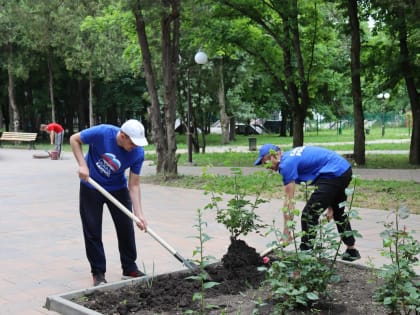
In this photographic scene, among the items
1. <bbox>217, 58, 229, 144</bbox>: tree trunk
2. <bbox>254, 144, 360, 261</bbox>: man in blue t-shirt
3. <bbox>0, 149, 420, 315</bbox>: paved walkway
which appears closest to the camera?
<bbox>254, 144, 360, 261</bbox>: man in blue t-shirt

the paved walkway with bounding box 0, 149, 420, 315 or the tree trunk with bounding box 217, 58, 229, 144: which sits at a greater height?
the tree trunk with bounding box 217, 58, 229, 144

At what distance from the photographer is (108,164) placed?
4.98m

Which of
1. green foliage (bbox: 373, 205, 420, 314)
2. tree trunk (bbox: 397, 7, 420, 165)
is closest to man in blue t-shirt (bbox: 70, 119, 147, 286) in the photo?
green foliage (bbox: 373, 205, 420, 314)

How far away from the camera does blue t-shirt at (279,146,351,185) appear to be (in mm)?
5051

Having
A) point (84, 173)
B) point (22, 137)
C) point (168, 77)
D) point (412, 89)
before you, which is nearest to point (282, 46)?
point (412, 89)

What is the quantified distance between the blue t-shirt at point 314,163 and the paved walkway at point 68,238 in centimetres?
85

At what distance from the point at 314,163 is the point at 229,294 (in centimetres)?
142

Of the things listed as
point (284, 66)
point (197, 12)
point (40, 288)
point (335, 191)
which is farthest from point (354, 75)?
point (40, 288)

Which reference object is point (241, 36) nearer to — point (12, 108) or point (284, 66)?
point (284, 66)

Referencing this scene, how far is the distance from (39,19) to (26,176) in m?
13.1

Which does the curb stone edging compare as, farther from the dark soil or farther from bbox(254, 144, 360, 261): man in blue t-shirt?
A: bbox(254, 144, 360, 261): man in blue t-shirt

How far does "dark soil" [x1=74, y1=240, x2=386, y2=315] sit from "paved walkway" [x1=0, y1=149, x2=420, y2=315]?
41 centimetres

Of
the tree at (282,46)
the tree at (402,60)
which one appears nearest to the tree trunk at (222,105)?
the tree at (282,46)

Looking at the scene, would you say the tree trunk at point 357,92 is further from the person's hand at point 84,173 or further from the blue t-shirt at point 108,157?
the person's hand at point 84,173
